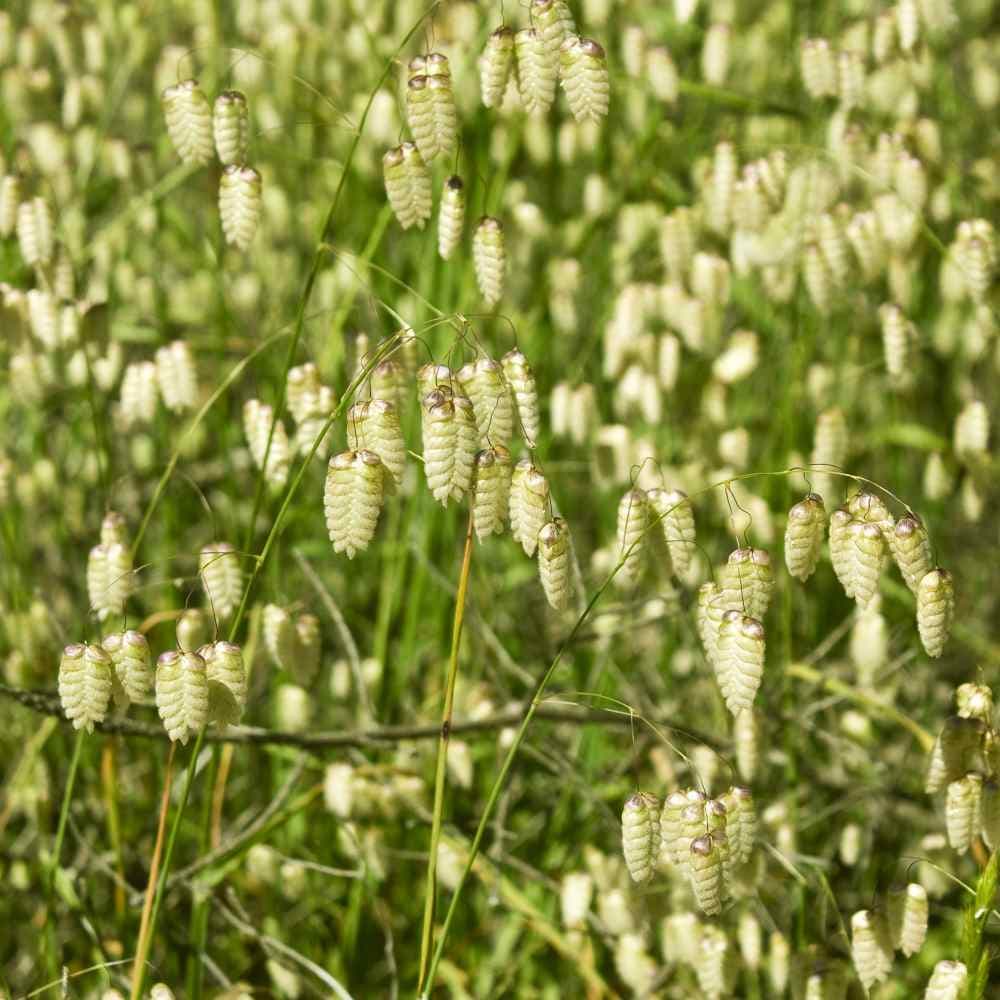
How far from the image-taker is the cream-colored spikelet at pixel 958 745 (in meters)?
1.79

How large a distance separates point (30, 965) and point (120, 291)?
1.44 m

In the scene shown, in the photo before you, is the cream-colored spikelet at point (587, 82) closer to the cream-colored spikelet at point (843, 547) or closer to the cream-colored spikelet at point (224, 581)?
the cream-colored spikelet at point (843, 547)

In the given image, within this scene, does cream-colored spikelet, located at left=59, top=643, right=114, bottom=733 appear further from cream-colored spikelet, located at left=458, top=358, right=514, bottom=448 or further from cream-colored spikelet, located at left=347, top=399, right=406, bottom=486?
cream-colored spikelet, located at left=458, top=358, right=514, bottom=448

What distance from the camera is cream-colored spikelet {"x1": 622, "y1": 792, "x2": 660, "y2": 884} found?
1.58 metres

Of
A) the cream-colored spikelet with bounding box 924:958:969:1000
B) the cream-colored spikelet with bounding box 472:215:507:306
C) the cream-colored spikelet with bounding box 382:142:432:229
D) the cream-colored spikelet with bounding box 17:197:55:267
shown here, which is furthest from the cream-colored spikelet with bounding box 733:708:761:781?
the cream-colored spikelet with bounding box 17:197:55:267

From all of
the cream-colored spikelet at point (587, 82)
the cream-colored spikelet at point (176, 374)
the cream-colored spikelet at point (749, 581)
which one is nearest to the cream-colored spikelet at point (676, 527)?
the cream-colored spikelet at point (749, 581)

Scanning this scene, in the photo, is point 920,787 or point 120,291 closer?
point 920,787

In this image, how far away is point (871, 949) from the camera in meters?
1.83

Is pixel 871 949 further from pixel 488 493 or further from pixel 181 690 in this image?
pixel 181 690

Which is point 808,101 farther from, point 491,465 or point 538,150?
point 491,465

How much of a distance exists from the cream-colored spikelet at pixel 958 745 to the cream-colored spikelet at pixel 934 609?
8.8 inches

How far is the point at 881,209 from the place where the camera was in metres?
2.60

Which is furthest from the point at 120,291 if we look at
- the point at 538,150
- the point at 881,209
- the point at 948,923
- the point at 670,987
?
the point at 948,923

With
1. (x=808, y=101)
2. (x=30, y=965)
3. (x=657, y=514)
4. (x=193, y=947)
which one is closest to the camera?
(x=657, y=514)
